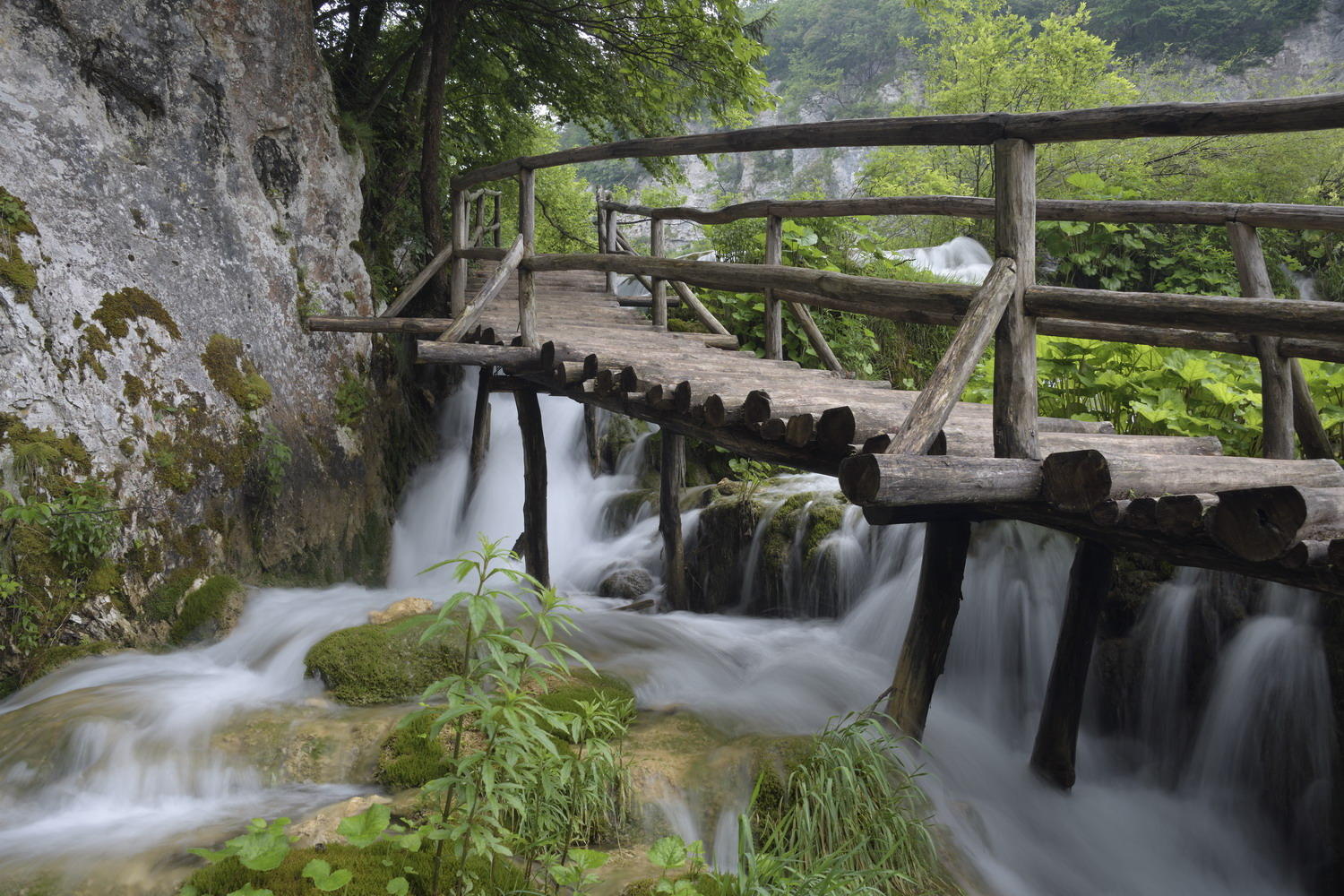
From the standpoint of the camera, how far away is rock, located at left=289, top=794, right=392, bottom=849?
3.52m

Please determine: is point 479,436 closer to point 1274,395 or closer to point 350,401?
point 350,401

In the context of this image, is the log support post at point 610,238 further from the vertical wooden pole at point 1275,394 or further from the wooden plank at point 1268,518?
the wooden plank at point 1268,518

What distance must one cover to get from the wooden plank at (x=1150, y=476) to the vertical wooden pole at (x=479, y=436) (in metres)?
7.47

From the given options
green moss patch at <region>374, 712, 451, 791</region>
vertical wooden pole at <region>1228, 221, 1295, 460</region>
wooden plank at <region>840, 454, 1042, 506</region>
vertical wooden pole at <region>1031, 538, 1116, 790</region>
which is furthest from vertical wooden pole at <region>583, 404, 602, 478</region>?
wooden plank at <region>840, 454, 1042, 506</region>

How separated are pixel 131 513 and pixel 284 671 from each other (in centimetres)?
185

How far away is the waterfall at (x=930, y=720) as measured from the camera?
4.11 metres

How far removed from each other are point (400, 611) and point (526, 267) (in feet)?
8.36

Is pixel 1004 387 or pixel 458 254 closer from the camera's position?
pixel 1004 387

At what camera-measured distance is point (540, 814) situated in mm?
3266

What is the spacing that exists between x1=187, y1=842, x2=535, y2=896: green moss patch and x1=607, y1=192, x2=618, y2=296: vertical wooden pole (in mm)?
8452

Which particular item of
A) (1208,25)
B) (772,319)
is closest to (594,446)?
(772,319)

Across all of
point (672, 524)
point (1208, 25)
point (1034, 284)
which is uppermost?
point (1208, 25)

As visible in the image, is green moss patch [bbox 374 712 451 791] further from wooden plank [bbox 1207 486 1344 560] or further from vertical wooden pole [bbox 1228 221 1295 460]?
vertical wooden pole [bbox 1228 221 1295 460]

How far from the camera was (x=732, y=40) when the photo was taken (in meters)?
10.2
